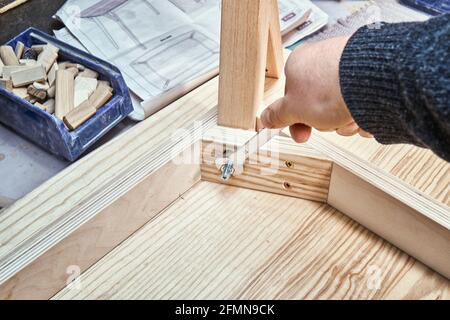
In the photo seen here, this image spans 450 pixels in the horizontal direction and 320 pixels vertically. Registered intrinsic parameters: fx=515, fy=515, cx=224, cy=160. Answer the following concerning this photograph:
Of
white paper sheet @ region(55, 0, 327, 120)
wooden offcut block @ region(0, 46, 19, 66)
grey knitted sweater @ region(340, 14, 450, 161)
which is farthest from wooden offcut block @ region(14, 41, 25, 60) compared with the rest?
grey knitted sweater @ region(340, 14, 450, 161)

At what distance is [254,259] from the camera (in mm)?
750

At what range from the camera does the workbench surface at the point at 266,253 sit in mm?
717

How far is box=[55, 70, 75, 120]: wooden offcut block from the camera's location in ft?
2.95

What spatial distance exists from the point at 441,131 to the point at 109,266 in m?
0.48

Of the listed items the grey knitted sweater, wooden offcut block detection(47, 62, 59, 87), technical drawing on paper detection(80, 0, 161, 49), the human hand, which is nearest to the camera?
the grey knitted sweater

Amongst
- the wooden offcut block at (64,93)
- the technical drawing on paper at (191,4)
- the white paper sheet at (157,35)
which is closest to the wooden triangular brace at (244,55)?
the white paper sheet at (157,35)

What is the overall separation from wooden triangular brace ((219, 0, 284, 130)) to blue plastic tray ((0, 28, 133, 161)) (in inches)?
8.3

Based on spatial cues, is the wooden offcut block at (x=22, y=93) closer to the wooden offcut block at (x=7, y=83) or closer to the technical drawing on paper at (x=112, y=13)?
the wooden offcut block at (x=7, y=83)

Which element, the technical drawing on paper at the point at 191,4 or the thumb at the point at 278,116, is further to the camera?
the technical drawing on paper at the point at 191,4

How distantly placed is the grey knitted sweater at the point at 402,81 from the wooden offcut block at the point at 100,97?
0.50 meters

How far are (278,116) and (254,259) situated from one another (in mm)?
217

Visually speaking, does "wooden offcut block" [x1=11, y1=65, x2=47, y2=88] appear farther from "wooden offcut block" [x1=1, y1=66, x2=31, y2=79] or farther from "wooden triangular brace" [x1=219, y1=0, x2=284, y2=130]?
"wooden triangular brace" [x1=219, y1=0, x2=284, y2=130]

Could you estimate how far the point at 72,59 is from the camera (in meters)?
0.99

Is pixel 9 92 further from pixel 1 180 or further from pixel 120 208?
pixel 120 208
